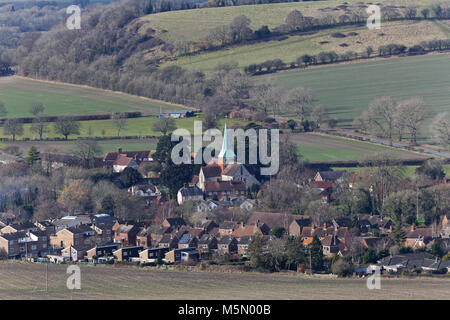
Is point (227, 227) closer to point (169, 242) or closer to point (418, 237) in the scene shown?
point (169, 242)

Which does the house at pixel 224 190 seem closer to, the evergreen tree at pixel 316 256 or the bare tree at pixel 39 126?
the evergreen tree at pixel 316 256

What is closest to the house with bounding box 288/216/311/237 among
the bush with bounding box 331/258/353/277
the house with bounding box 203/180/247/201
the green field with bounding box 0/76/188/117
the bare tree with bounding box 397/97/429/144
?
the bush with bounding box 331/258/353/277

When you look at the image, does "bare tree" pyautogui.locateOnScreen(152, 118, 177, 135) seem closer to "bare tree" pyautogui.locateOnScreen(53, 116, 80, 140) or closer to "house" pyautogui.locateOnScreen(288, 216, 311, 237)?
"bare tree" pyautogui.locateOnScreen(53, 116, 80, 140)

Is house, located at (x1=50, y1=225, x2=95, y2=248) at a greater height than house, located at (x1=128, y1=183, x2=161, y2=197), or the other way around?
house, located at (x1=128, y1=183, x2=161, y2=197)

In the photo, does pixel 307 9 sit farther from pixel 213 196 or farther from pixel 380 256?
pixel 380 256

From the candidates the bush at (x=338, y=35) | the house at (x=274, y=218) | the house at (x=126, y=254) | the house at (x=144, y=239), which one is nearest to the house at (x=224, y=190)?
the house at (x=274, y=218)
